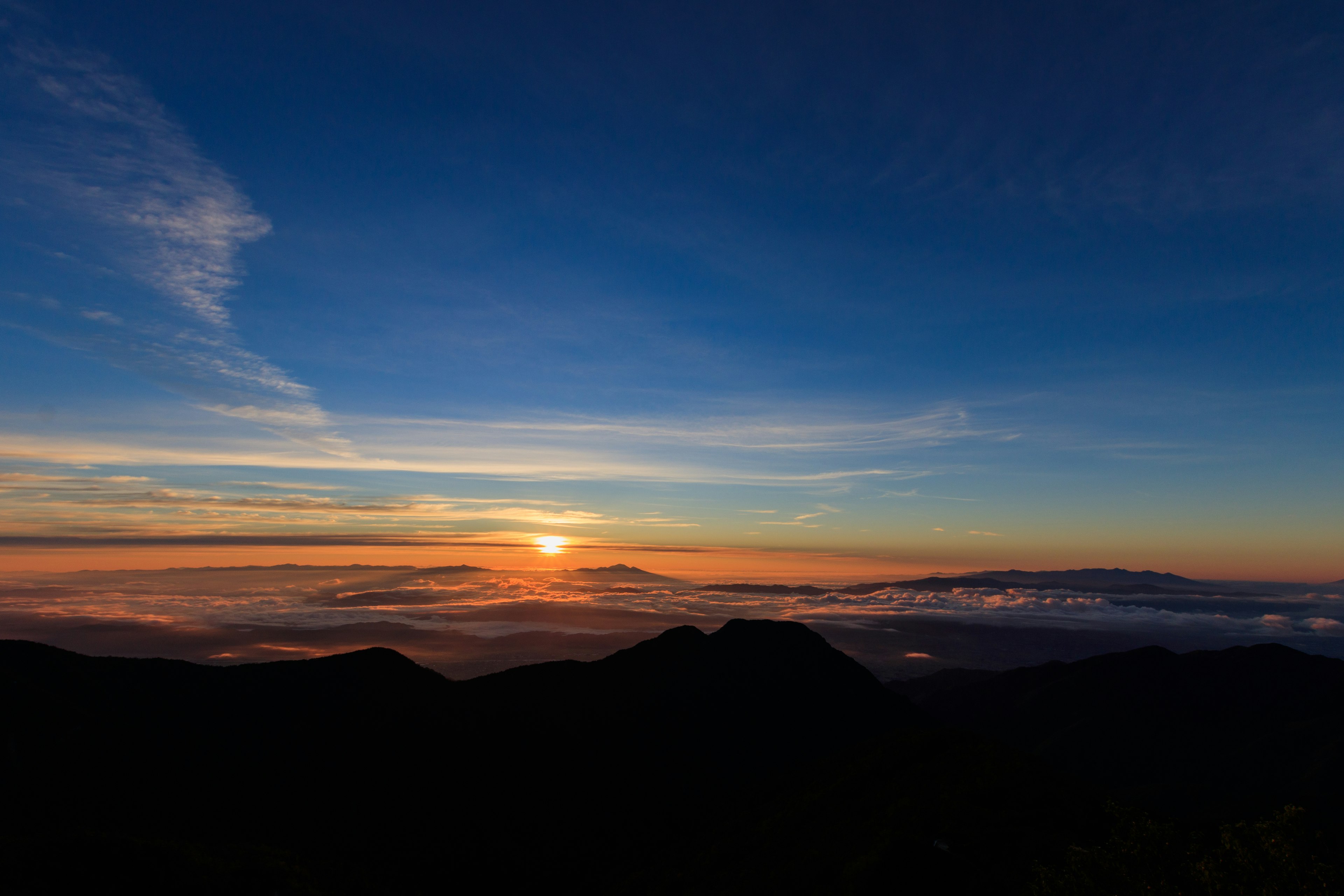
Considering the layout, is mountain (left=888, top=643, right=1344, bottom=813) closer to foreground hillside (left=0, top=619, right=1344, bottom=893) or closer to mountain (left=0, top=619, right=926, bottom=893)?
foreground hillside (left=0, top=619, right=1344, bottom=893)

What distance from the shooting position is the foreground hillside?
49469 mm

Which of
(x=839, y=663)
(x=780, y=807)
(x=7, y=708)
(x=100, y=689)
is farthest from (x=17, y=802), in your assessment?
(x=839, y=663)

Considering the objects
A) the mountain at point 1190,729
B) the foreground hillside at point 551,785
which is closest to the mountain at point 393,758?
the foreground hillside at point 551,785

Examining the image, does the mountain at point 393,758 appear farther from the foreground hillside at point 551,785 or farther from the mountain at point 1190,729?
the mountain at point 1190,729

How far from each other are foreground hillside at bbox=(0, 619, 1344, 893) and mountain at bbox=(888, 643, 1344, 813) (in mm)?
5657

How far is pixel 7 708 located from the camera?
82625 mm

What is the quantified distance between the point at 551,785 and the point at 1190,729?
183m

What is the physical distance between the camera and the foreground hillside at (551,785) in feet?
162

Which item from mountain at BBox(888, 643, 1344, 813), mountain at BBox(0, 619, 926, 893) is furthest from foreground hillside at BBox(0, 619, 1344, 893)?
mountain at BBox(888, 643, 1344, 813)

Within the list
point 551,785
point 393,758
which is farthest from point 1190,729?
point 393,758

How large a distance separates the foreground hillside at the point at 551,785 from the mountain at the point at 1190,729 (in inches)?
223

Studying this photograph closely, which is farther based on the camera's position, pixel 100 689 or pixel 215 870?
pixel 100 689

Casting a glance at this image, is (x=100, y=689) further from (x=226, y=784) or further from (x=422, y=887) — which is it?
(x=422, y=887)

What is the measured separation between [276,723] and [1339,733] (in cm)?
22952
